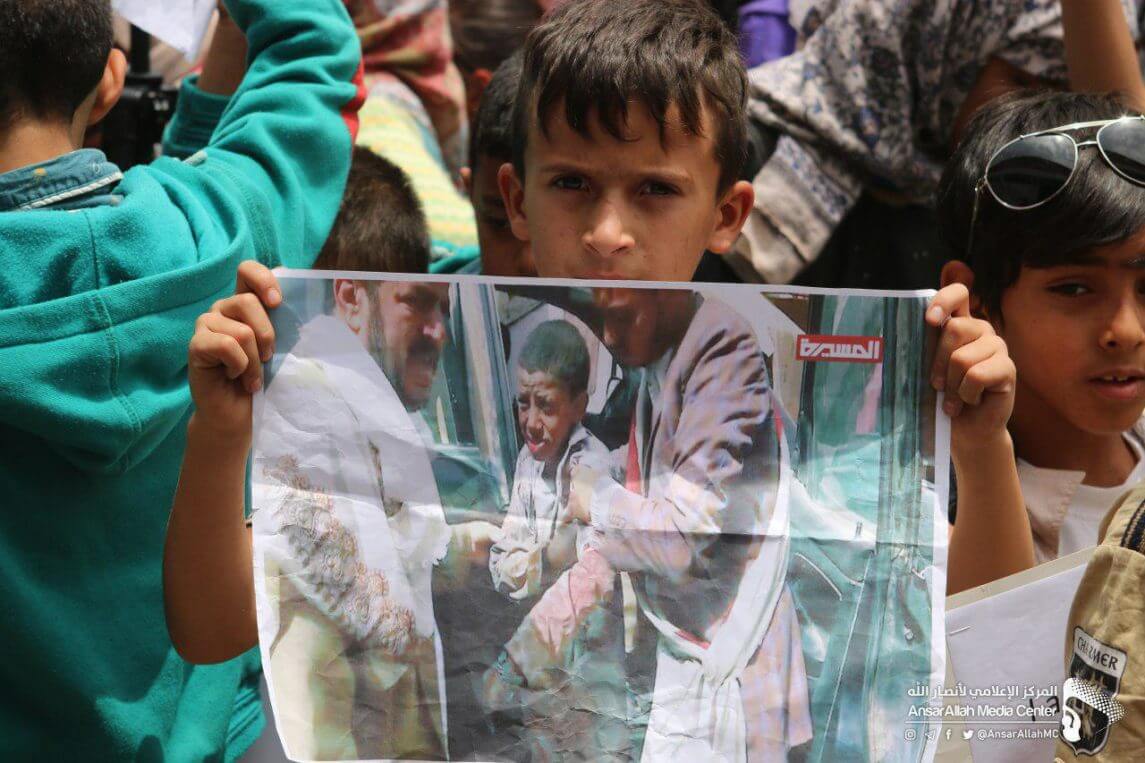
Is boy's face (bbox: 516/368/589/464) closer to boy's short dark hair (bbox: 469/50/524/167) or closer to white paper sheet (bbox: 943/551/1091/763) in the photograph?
white paper sheet (bbox: 943/551/1091/763)

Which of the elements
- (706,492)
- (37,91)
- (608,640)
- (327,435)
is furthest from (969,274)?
(37,91)

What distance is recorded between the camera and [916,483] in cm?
141

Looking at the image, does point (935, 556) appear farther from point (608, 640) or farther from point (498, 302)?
point (498, 302)

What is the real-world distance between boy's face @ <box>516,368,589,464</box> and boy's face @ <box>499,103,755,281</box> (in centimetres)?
34

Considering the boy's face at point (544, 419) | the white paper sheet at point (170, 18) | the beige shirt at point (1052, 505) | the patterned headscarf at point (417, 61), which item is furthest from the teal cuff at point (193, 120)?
the beige shirt at point (1052, 505)

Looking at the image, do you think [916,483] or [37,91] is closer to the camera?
[916,483]

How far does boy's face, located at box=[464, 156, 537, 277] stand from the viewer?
2.47 metres

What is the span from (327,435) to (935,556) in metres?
0.68

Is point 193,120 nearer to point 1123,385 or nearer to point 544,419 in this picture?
point 544,419

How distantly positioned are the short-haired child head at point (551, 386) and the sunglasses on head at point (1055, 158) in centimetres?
83

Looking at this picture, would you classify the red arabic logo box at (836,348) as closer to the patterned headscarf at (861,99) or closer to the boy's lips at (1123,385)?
the boy's lips at (1123,385)

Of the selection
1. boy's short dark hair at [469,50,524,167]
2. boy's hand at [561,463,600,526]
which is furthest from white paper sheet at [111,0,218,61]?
boy's hand at [561,463,600,526]

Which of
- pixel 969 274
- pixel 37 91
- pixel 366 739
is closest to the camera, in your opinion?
pixel 366 739

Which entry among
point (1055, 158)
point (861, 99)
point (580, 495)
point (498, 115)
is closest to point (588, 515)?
point (580, 495)
